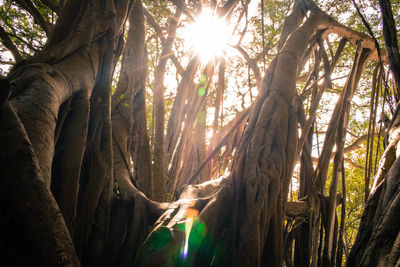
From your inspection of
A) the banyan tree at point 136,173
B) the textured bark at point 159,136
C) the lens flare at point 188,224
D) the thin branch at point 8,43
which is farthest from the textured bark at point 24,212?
the thin branch at point 8,43

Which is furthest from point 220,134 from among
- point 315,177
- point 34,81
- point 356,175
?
point 356,175

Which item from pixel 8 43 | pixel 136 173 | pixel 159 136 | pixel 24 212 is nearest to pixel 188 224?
pixel 24 212

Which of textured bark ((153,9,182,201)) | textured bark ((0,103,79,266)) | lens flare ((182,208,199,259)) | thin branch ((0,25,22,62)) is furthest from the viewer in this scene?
textured bark ((153,9,182,201))

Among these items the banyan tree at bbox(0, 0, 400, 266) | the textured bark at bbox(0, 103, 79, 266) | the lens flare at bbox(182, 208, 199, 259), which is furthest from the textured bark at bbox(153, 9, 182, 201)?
the textured bark at bbox(0, 103, 79, 266)

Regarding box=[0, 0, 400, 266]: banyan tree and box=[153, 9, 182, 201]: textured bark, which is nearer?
box=[0, 0, 400, 266]: banyan tree

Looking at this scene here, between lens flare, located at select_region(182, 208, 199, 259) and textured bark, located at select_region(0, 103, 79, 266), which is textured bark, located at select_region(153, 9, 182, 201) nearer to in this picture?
lens flare, located at select_region(182, 208, 199, 259)

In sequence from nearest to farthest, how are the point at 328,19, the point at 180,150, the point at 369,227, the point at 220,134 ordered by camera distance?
1. the point at 369,227
2. the point at 328,19
3. the point at 180,150
4. the point at 220,134

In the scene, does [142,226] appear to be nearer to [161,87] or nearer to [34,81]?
[34,81]

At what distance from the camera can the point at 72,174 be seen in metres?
1.27

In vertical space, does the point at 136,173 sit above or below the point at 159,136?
below

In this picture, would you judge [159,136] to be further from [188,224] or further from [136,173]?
[188,224]

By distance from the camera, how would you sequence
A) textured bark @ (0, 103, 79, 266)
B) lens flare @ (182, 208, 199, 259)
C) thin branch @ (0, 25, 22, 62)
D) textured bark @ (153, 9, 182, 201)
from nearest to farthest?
textured bark @ (0, 103, 79, 266) → lens flare @ (182, 208, 199, 259) → thin branch @ (0, 25, 22, 62) → textured bark @ (153, 9, 182, 201)

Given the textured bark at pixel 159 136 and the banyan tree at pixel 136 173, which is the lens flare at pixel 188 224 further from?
the textured bark at pixel 159 136

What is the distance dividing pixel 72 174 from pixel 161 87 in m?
1.93
